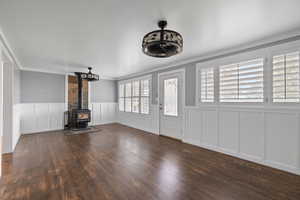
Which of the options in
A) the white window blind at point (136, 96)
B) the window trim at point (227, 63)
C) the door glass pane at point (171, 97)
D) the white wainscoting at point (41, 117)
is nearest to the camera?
the window trim at point (227, 63)

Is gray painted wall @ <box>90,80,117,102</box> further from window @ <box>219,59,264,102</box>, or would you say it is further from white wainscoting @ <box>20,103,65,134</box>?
window @ <box>219,59,264,102</box>

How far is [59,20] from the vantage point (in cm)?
201

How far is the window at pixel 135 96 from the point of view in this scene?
5566 millimetres

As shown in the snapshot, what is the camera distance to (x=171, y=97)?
4.55 meters

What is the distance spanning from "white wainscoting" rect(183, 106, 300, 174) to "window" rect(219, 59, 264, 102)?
0.23m

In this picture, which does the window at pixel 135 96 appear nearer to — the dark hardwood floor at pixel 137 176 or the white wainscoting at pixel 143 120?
the white wainscoting at pixel 143 120

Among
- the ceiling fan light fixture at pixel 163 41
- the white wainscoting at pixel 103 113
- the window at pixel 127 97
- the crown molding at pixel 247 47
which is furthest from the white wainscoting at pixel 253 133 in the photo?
the white wainscoting at pixel 103 113

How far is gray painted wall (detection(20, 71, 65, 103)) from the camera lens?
5016 millimetres

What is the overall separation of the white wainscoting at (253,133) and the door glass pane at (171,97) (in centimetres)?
78

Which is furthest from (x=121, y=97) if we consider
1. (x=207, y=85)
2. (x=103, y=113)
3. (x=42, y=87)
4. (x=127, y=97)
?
(x=207, y=85)

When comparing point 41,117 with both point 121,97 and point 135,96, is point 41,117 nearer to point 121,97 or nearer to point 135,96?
point 121,97

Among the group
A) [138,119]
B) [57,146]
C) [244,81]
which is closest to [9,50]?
[57,146]

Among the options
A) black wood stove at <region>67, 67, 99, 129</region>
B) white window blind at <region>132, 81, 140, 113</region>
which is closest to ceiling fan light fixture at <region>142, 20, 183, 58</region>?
white window blind at <region>132, 81, 140, 113</region>

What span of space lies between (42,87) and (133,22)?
504 centimetres
